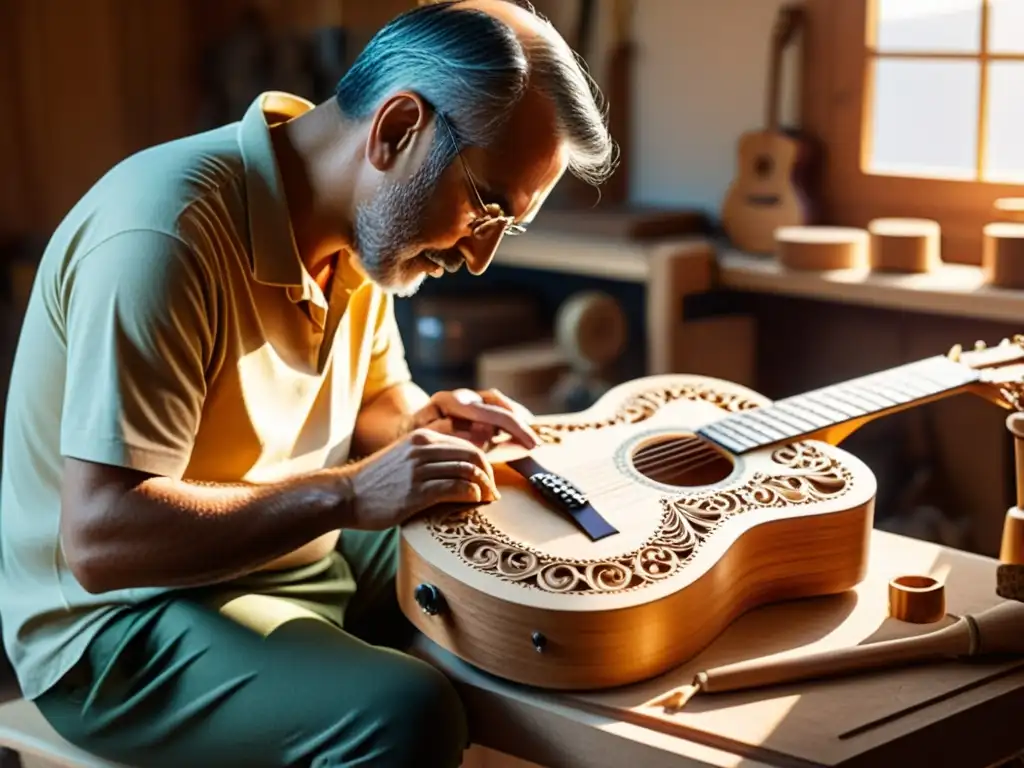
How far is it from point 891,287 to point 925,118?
0.43 metres

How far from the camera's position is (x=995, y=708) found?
1.45 metres

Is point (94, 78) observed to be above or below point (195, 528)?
above

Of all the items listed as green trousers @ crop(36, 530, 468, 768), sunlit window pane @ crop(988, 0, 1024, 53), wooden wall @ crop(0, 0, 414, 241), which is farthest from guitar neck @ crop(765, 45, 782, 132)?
green trousers @ crop(36, 530, 468, 768)

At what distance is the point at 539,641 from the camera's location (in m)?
1.41

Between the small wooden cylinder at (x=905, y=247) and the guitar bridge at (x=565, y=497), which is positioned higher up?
the small wooden cylinder at (x=905, y=247)

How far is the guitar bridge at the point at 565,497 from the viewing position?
1554 mm

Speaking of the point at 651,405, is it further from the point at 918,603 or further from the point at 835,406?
the point at 918,603

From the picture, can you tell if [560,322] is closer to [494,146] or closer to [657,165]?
[657,165]

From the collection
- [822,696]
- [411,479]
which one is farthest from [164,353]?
[822,696]

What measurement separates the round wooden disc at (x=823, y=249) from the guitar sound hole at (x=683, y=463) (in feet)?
2.69

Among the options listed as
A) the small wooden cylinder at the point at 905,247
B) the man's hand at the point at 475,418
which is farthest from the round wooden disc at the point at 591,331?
the man's hand at the point at 475,418

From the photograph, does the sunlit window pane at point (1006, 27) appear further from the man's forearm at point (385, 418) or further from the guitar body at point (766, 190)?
the man's forearm at point (385, 418)

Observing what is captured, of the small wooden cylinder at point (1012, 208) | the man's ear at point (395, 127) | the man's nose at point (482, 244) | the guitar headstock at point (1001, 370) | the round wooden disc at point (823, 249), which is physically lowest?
the guitar headstock at point (1001, 370)

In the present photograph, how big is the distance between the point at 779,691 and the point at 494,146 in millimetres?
655
